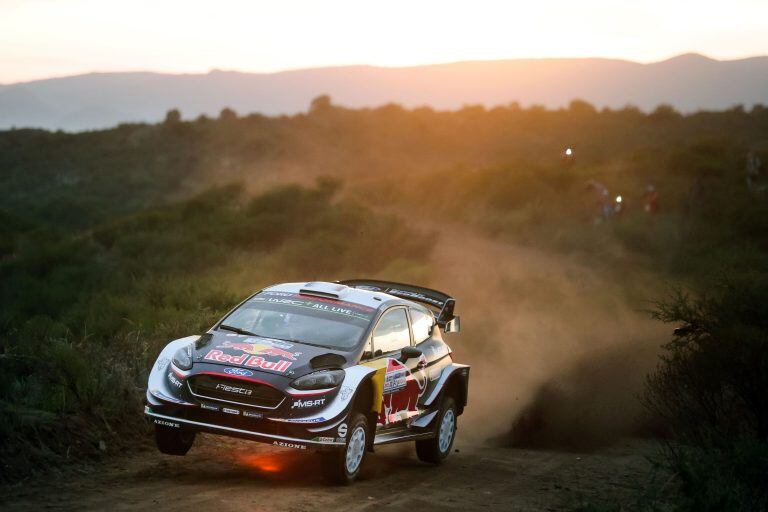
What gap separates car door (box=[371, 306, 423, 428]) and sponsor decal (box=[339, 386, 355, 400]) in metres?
0.68

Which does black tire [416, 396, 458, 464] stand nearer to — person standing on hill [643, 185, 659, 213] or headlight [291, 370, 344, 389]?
headlight [291, 370, 344, 389]

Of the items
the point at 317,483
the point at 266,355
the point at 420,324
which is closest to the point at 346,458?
the point at 317,483

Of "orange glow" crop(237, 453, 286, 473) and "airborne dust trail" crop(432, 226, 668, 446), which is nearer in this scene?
"orange glow" crop(237, 453, 286, 473)

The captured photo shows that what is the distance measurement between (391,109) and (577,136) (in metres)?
20.9

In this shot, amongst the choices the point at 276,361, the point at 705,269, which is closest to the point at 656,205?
the point at 705,269

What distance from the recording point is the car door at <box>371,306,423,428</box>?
11.1 m

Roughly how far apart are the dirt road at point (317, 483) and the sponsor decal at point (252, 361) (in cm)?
103

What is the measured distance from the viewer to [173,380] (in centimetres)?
1039

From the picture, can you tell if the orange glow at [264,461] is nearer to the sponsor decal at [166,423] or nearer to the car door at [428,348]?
the sponsor decal at [166,423]

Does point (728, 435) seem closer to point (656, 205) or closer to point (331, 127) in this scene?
point (656, 205)

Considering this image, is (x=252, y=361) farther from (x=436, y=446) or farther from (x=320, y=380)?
(x=436, y=446)

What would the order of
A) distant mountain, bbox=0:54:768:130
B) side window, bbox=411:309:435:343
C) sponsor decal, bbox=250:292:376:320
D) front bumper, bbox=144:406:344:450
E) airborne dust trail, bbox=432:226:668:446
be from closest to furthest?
front bumper, bbox=144:406:344:450, sponsor decal, bbox=250:292:376:320, side window, bbox=411:309:435:343, airborne dust trail, bbox=432:226:668:446, distant mountain, bbox=0:54:768:130

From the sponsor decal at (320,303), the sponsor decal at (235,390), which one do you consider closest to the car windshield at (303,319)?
the sponsor decal at (320,303)

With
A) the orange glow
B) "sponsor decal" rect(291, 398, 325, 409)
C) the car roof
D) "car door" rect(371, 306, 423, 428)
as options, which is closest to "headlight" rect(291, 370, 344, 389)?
"sponsor decal" rect(291, 398, 325, 409)
